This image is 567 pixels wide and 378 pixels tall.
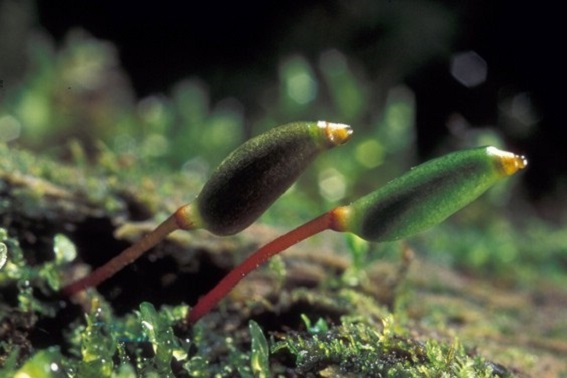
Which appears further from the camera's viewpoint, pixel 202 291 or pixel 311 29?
pixel 311 29

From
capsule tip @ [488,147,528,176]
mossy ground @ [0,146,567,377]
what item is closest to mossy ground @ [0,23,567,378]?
mossy ground @ [0,146,567,377]

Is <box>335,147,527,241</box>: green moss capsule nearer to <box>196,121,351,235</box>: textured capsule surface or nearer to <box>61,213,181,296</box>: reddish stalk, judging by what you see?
<box>196,121,351,235</box>: textured capsule surface

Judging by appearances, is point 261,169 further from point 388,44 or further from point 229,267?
point 388,44

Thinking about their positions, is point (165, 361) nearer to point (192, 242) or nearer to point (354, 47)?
point (192, 242)

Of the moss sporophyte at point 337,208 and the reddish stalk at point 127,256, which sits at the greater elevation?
the reddish stalk at point 127,256

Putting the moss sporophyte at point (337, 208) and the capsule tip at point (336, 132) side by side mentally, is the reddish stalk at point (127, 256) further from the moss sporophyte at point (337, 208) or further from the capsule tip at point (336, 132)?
the capsule tip at point (336, 132)

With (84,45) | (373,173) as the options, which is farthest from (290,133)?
(84,45)

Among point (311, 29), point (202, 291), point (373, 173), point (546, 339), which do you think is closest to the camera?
point (202, 291)

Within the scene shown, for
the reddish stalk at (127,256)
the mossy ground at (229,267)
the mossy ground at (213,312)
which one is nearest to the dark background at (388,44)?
the mossy ground at (229,267)
